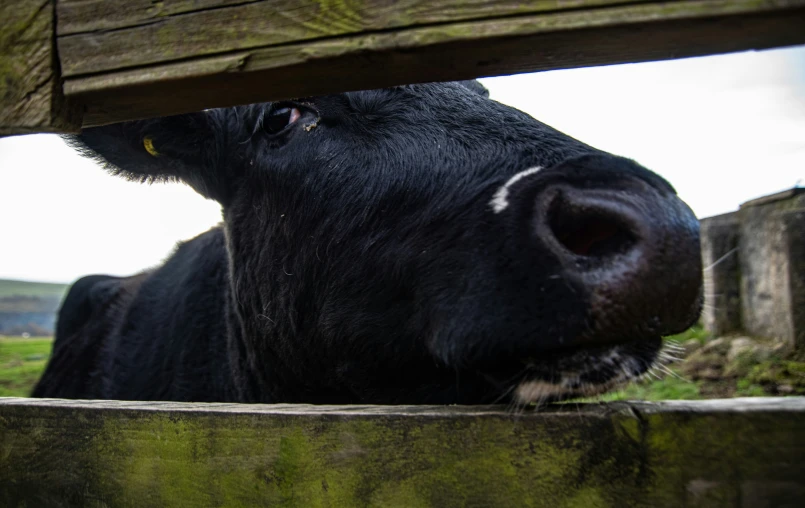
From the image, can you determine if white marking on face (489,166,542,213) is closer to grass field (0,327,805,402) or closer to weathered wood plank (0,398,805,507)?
weathered wood plank (0,398,805,507)

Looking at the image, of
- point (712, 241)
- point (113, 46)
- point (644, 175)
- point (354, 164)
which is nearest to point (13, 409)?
point (113, 46)

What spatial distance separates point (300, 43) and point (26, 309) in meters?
45.0

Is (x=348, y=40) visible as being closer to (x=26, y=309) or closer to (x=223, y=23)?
(x=223, y=23)

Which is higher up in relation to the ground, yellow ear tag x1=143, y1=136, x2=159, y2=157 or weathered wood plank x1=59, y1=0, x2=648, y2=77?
yellow ear tag x1=143, y1=136, x2=159, y2=157

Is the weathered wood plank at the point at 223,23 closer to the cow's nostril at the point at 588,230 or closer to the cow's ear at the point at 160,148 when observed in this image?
the cow's nostril at the point at 588,230

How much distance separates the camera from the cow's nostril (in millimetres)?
1314

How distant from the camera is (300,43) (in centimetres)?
111

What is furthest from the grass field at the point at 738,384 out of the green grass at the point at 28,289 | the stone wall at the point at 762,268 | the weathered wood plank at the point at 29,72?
the green grass at the point at 28,289

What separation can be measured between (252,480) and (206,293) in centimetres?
230

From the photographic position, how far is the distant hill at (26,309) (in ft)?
118

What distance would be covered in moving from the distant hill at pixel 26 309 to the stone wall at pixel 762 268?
3454 centimetres

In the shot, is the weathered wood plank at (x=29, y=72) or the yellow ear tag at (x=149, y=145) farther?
the yellow ear tag at (x=149, y=145)

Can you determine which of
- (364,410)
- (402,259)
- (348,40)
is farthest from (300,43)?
(402,259)

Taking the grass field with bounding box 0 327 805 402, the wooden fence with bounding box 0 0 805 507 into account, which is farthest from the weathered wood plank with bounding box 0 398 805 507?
the grass field with bounding box 0 327 805 402
